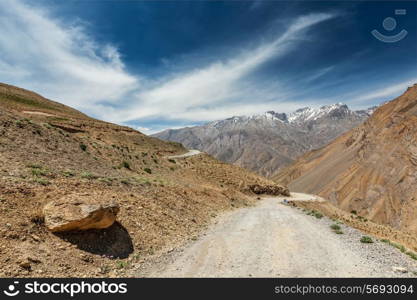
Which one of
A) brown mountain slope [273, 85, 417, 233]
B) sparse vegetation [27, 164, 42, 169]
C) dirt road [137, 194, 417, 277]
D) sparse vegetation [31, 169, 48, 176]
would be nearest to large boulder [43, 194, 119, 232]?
dirt road [137, 194, 417, 277]

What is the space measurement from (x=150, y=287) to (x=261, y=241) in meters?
6.70

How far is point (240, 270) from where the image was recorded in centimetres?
881

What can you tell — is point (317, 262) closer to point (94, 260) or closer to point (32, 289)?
point (94, 260)

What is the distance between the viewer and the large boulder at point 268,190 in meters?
45.8

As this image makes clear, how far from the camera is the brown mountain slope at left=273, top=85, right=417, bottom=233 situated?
5391 cm

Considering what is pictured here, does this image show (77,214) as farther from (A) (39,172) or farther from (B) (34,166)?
(B) (34,166)

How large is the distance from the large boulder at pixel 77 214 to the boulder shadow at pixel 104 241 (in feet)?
0.80

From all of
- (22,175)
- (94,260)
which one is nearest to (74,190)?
(22,175)

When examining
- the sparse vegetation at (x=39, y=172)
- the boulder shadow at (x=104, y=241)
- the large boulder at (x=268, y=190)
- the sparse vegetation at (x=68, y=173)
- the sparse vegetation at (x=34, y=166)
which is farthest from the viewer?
the large boulder at (x=268, y=190)

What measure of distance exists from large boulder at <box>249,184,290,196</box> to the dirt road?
30715 millimetres

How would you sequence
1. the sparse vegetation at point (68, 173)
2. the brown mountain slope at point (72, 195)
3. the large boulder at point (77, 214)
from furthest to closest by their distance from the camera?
the sparse vegetation at point (68, 173)
the large boulder at point (77, 214)
the brown mountain slope at point (72, 195)

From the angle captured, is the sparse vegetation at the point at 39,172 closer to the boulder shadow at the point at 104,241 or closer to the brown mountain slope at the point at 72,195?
the brown mountain slope at the point at 72,195

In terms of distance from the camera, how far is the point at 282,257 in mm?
10062

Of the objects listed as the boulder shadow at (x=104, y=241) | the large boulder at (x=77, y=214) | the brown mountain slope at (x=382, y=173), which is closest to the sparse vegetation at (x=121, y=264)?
the boulder shadow at (x=104, y=241)
